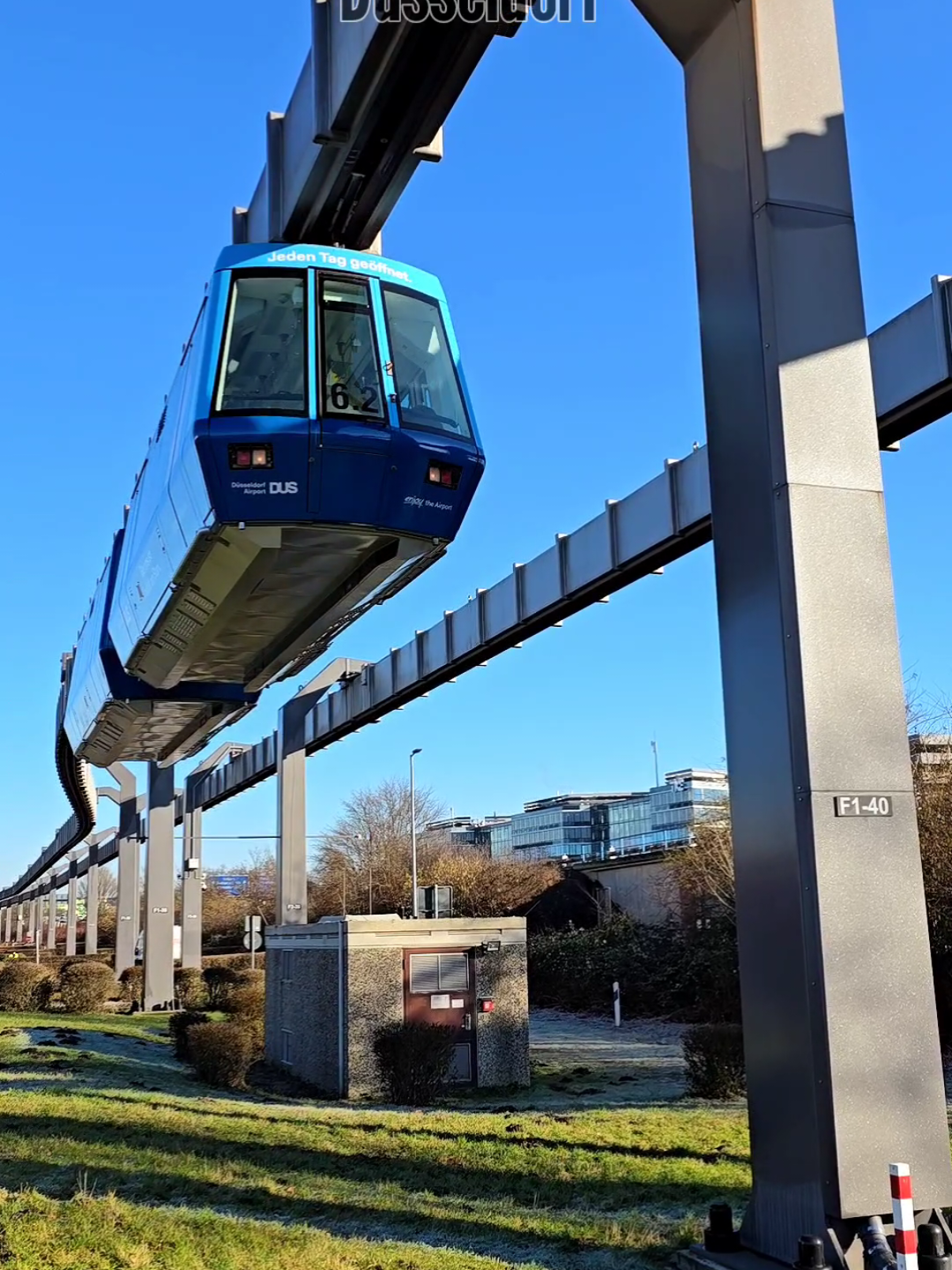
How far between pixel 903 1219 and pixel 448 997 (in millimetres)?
13707

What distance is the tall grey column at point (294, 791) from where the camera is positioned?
79.1 ft

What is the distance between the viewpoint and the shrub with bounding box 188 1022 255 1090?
1769 cm

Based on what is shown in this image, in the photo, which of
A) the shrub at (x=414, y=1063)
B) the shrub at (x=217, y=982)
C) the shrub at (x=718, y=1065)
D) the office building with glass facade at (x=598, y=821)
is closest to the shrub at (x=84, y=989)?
the shrub at (x=217, y=982)

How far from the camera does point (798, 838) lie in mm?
5754

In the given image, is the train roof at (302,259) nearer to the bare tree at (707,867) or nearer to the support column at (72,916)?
the bare tree at (707,867)

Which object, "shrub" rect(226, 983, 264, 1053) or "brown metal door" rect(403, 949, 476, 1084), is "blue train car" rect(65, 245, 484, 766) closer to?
"brown metal door" rect(403, 949, 476, 1084)

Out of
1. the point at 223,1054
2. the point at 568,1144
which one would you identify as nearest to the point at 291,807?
the point at 223,1054

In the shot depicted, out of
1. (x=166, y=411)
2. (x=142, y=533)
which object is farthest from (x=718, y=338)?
(x=142, y=533)

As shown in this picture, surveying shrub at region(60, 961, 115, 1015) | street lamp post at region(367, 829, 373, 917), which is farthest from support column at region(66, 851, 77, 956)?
shrub at region(60, 961, 115, 1015)

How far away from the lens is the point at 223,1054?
17.6 m

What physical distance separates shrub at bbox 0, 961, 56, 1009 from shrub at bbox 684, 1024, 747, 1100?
21646 millimetres

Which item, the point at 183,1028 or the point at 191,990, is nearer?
the point at 183,1028

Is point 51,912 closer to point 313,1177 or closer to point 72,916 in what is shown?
point 72,916

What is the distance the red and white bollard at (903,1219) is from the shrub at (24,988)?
30701 millimetres
